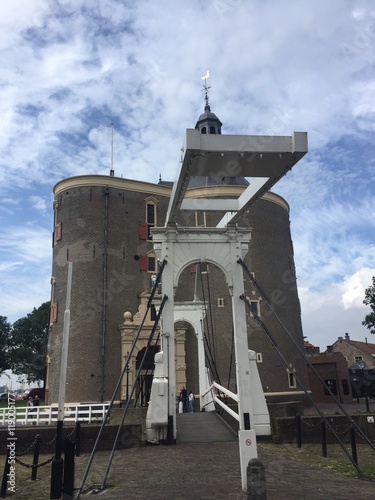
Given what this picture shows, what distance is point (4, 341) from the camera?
62.9 m

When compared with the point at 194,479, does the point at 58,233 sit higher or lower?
higher

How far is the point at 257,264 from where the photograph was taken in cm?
3030

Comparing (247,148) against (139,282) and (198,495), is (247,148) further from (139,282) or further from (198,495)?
(139,282)

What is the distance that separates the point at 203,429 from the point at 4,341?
5716 centimetres

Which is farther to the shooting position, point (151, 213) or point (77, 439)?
point (151, 213)

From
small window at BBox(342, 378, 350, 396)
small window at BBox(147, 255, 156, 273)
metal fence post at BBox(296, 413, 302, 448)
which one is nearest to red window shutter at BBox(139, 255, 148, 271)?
small window at BBox(147, 255, 156, 273)

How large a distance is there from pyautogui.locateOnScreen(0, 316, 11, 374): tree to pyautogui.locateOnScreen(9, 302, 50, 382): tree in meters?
0.66

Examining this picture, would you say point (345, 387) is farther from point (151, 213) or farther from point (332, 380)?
point (151, 213)

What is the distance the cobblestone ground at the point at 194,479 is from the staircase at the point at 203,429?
1.39 m

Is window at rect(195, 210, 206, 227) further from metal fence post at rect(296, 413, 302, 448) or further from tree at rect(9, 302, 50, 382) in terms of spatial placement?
tree at rect(9, 302, 50, 382)

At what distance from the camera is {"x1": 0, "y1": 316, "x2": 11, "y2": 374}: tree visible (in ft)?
194

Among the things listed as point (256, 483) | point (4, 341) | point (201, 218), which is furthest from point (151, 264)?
point (4, 341)

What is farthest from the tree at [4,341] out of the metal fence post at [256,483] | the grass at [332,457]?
the metal fence post at [256,483]

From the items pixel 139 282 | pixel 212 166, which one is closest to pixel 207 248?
pixel 212 166
